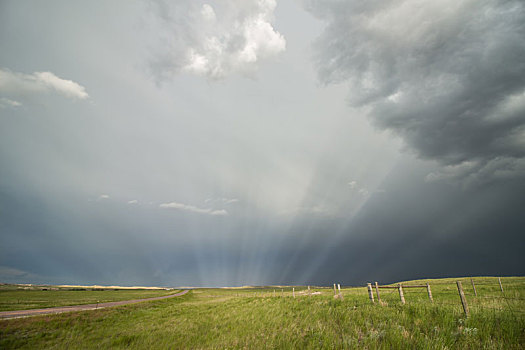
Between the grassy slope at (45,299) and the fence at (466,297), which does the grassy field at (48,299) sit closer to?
the grassy slope at (45,299)

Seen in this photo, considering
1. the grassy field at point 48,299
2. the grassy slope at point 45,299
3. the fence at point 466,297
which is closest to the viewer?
the fence at point 466,297

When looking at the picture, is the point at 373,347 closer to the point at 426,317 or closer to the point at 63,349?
the point at 426,317

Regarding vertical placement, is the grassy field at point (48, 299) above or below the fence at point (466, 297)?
below

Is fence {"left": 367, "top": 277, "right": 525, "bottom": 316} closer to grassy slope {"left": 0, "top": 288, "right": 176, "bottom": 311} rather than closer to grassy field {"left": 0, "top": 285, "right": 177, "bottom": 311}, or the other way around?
grassy field {"left": 0, "top": 285, "right": 177, "bottom": 311}

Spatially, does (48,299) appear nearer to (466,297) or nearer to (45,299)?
(45,299)

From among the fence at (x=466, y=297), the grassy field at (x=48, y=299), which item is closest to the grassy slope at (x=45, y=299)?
the grassy field at (x=48, y=299)

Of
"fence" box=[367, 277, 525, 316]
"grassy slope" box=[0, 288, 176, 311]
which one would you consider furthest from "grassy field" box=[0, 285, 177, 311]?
"fence" box=[367, 277, 525, 316]

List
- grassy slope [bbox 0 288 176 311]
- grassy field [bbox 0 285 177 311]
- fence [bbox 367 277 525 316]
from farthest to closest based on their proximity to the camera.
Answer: grassy field [bbox 0 285 177 311] < grassy slope [bbox 0 288 176 311] < fence [bbox 367 277 525 316]

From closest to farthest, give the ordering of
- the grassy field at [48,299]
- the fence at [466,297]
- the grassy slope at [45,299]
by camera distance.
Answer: the fence at [466,297] → the grassy slope at [45,299] → the grassy field at [48,299]

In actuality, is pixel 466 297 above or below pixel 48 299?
above

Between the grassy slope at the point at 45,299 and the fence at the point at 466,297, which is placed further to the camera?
the grassy slope at the point at 45,299

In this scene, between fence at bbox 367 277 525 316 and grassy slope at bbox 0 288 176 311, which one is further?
grassy slope at bbox 0 288 176 311

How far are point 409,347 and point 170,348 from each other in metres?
7.30

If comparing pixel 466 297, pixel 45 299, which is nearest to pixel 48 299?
pixel 45 299
